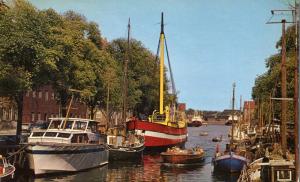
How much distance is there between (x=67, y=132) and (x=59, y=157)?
10.7 ft

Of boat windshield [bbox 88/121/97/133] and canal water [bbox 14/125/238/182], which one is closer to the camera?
canal water [bbox 14/125/238/182]

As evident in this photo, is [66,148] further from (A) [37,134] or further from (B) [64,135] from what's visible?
(A) [37,134]

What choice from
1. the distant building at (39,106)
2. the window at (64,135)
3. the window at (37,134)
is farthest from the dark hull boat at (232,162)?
the distant building at (39,106)

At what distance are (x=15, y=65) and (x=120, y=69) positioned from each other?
37725 mm

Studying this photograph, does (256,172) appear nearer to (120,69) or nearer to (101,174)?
(101,174)

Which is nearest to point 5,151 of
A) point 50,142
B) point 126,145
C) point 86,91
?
point 50,142

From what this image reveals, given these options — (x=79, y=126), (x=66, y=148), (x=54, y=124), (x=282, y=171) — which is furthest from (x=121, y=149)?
(x=282, y=171)

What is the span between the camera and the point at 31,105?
83812 mm

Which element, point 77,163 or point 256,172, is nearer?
point 256,172

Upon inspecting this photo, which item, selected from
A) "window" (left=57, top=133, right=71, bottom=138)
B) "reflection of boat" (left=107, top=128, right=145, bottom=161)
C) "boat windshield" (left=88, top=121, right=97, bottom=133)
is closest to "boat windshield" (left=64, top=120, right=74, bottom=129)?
"boat windshield" (left=88, top=121, right=97, bottom=133)

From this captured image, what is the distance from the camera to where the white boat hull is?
35.7 metres

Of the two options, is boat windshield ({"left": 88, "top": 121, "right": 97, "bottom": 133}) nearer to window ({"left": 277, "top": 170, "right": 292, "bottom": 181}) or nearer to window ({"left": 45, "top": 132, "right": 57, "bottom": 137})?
window ({"left": 45, "top": 132, "right": 57, "bottom": 137})

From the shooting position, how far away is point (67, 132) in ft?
130

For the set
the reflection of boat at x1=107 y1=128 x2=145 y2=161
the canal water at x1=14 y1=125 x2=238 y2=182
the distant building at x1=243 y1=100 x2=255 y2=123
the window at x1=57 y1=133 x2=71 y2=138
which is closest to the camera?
the canal water at x1=14 y1=125 x2=238 y2=182
